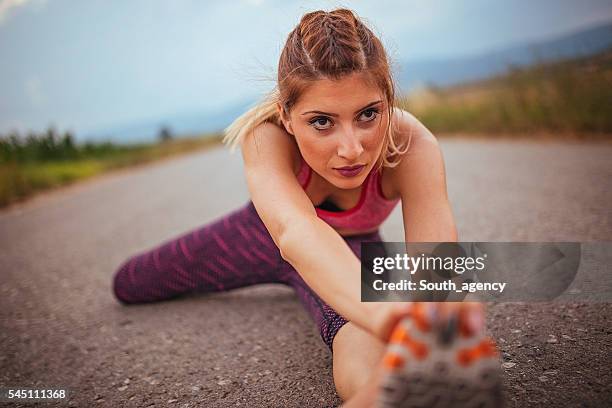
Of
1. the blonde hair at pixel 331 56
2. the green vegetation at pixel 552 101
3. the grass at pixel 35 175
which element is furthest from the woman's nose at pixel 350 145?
the grass at pixel 35 175

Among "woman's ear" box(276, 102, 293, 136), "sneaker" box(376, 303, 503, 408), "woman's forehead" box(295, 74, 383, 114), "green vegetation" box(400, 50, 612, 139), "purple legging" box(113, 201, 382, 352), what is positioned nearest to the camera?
"sneaker" box(376, 303, 503, 408)

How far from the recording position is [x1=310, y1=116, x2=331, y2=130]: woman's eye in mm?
1627

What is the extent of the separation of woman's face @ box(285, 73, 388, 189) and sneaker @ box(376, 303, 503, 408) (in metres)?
0.76

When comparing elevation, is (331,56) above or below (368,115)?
above

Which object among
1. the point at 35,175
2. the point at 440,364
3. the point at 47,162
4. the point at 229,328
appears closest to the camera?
the point at 440,364

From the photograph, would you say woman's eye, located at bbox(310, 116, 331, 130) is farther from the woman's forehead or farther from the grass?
the grass

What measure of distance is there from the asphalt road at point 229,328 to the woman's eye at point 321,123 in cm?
91

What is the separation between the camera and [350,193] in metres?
2.14

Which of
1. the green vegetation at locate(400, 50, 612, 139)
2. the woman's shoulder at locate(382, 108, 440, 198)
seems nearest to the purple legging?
the woman's shoulder at locate(382, 108, 440, 198)

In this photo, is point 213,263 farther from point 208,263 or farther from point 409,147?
point 409,147

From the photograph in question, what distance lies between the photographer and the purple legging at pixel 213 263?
8.50 feet

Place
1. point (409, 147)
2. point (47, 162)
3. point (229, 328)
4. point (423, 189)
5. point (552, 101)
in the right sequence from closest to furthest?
point (423, 189)
point (409, 147)
point (229, 328)
point (552, 101)
point (47, 162)

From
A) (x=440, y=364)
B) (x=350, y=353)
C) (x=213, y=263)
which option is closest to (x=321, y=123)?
(x=350, y=353)

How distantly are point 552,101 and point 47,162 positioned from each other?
12.9m
